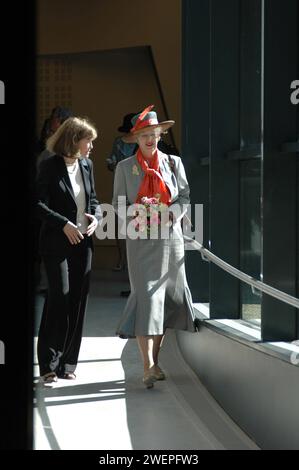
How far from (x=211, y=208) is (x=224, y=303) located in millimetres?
726

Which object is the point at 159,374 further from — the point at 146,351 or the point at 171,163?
the point at 171,163

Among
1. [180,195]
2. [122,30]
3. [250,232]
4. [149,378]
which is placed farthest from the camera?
[122,30]

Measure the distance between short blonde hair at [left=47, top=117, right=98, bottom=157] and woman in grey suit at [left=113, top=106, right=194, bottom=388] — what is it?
326mm

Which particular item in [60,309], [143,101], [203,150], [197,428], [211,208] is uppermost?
[143,101]

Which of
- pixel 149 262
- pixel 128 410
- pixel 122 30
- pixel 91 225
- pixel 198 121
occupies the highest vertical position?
pixel 122 30

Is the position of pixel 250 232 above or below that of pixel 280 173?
below

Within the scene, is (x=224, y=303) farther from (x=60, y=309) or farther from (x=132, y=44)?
(x=132, y=44)

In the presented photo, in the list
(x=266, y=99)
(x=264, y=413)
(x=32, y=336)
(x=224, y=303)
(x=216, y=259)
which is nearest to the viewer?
(x=32, y=336)

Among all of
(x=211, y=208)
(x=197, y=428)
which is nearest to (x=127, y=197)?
(x=211, y=208)

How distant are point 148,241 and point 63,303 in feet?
2.52

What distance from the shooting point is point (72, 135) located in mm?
7199

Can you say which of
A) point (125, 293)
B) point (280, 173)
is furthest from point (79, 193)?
point (125, 293)

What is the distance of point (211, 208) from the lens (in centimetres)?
744

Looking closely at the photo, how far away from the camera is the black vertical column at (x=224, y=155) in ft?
24.0
